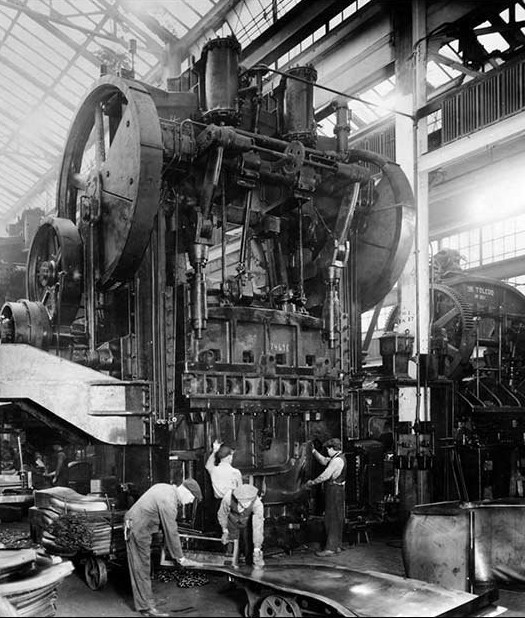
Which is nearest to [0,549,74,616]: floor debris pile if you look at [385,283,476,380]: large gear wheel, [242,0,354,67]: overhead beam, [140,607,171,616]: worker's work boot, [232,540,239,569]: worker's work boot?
[140,607,171,616]: worker's work boot

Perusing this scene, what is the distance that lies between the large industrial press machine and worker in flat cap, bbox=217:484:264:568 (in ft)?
1.71

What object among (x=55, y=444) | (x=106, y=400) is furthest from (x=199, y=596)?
(x=55, y=444)

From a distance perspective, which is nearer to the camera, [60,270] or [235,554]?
[235,554]

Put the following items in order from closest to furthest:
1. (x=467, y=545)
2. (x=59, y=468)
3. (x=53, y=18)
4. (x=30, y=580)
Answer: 1. (x=30, y=580)
2. (x=467, y=545)
3. (x=59, y=468)
4. (x=53, y=18)

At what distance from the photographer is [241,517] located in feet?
18.2

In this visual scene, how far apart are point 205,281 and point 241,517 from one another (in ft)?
6.98

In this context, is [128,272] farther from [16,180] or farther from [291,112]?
[16,180]

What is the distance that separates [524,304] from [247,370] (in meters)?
6.01

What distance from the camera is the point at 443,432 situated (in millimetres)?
7688

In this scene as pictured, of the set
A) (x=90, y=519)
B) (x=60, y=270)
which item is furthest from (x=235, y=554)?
(x=60, y=270)

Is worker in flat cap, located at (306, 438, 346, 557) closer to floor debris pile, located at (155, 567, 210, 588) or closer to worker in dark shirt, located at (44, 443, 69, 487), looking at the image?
floor debris pile, located at (155, 567, 210, 588)

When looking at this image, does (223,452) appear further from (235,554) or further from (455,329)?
(455,329)

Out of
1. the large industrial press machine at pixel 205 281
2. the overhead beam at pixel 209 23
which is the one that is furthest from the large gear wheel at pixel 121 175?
the overhead beam at pixel 209 23

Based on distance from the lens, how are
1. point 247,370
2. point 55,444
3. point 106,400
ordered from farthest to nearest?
point 55,444 → point 247,370 → point 106,400
